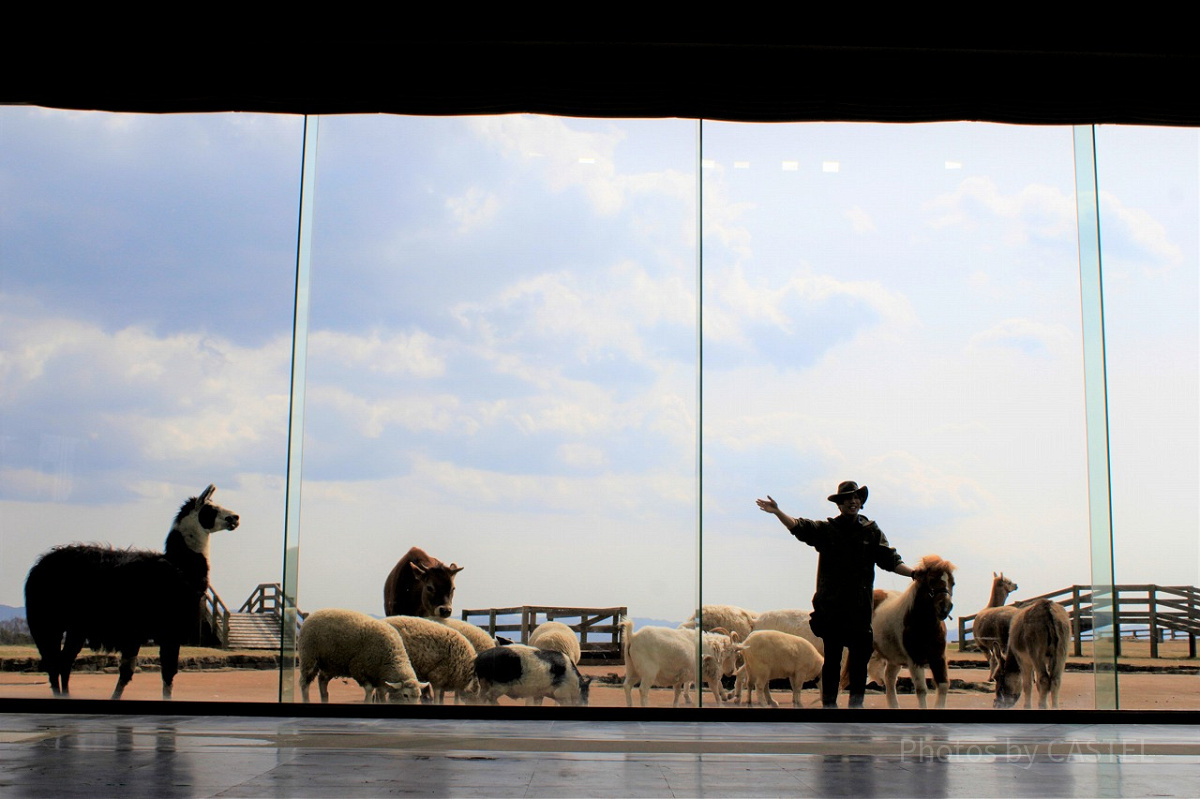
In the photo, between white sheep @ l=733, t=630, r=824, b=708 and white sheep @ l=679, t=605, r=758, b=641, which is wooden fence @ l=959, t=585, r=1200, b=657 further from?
white sheep @ l=679, t=605, r=758, b=641

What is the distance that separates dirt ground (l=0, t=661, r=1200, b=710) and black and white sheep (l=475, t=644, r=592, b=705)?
10 centimetres

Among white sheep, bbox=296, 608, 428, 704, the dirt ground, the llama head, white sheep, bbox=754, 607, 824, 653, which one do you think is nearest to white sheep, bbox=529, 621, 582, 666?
the dirt ground

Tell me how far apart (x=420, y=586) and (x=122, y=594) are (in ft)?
5.43

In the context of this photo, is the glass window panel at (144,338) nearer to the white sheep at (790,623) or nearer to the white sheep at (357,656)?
the white sheep at (357,656)

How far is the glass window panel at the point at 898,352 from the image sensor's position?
20.6 ft

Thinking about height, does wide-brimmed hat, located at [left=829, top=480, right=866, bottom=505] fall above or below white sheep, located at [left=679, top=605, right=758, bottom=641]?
above

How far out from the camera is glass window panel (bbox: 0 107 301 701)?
20.7 feet

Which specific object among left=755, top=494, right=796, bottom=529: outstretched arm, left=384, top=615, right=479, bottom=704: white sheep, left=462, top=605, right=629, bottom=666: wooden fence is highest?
left=755, top=494, right=796, bottom=529: outstretched arm

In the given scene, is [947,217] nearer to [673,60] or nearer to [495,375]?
[673,60]

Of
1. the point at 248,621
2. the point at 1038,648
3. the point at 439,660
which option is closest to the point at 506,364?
the point at 439,660

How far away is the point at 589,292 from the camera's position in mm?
6527

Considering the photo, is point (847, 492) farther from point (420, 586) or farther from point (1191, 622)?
point (420, 586)

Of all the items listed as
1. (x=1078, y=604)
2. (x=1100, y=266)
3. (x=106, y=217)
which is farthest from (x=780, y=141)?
(x=106, y=217)

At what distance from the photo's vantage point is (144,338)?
655 centimetres
